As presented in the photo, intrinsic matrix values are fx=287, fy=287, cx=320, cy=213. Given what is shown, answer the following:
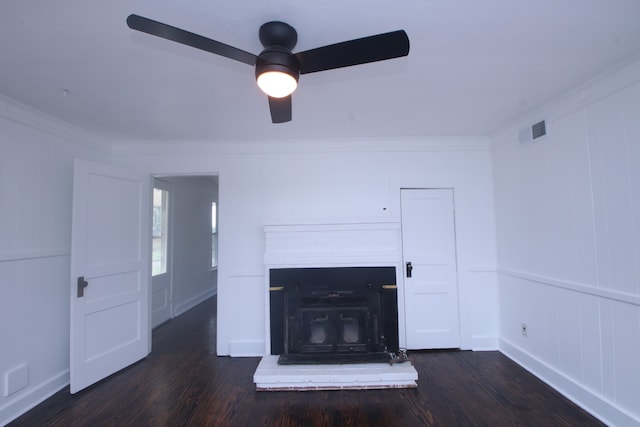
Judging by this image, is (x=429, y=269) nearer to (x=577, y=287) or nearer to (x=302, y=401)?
(x=577, y=287)

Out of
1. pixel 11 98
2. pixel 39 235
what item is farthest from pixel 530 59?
pixel 39 235

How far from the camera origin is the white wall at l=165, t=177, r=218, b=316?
4730 mm

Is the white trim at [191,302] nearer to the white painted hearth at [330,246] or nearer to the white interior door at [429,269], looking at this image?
the white painted hearth at [330,246]

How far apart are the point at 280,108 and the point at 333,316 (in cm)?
208

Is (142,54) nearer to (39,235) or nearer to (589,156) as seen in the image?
(39,235)

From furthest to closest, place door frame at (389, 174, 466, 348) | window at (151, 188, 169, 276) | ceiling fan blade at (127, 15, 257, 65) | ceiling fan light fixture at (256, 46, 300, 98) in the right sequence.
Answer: window at (151, 188, 169, 276) < door frame at (389, 174, 466, 348) < ceiling fan light fixture at (256, 46, 300, 98) < ceiling fan blade at (127, 15, 257, 65)

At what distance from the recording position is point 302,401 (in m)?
2.38

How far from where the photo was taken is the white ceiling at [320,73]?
54.8 inches

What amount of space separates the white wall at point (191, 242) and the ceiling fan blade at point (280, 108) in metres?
3.45

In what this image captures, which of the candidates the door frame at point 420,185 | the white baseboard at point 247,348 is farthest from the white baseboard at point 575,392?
the white baseboard at point 247,348

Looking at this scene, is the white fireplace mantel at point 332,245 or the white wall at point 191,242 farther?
the white wall at point 191,242

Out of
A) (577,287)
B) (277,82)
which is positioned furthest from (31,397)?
(577,287)

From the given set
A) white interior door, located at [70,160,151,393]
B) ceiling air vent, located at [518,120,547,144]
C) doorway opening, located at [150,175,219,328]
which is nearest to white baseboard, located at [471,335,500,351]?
ceiling air vent, located at [518,120,547,144]

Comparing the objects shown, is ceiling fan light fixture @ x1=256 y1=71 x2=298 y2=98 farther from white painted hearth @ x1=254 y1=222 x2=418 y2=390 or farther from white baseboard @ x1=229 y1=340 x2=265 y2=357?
white baseboard @ x1=229 y1=340 x2=265 y2=357
